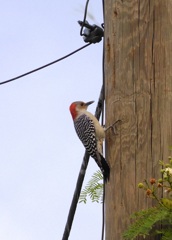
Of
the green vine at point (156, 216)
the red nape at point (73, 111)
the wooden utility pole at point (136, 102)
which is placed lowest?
the red nape at point (73, 111)

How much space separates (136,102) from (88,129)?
2203mm

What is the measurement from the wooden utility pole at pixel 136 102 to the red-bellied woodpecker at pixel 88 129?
0.66 m

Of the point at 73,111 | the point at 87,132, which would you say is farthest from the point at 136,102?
the point at 73,111

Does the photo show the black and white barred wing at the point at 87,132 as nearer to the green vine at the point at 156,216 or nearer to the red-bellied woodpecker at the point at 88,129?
the red-bellied woodpecker at the point at 88,129

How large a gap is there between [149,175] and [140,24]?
1032 millimetres

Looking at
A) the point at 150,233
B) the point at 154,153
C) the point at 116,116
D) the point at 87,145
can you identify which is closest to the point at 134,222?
the point at 150,233

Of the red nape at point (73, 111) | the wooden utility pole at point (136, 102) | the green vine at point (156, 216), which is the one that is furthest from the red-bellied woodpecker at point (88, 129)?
the green vine at point (156, 216)

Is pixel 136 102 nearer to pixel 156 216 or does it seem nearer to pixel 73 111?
pixel 156 216

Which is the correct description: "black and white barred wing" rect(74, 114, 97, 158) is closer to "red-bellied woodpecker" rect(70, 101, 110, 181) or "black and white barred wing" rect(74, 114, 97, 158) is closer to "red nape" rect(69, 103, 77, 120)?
"red-bellied woodpecker" rect(70, 101, 110, 181)

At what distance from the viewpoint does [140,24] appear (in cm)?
473

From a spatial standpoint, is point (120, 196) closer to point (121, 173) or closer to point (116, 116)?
point (121, 173)

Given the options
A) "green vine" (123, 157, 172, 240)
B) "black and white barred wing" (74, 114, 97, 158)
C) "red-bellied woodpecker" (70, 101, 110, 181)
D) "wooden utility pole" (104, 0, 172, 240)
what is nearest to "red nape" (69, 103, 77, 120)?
"red-bellied woodpecker" (70, 101, 110, 181)

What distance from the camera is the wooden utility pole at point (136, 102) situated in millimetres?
4500

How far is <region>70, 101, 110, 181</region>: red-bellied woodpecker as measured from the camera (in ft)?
20.0
